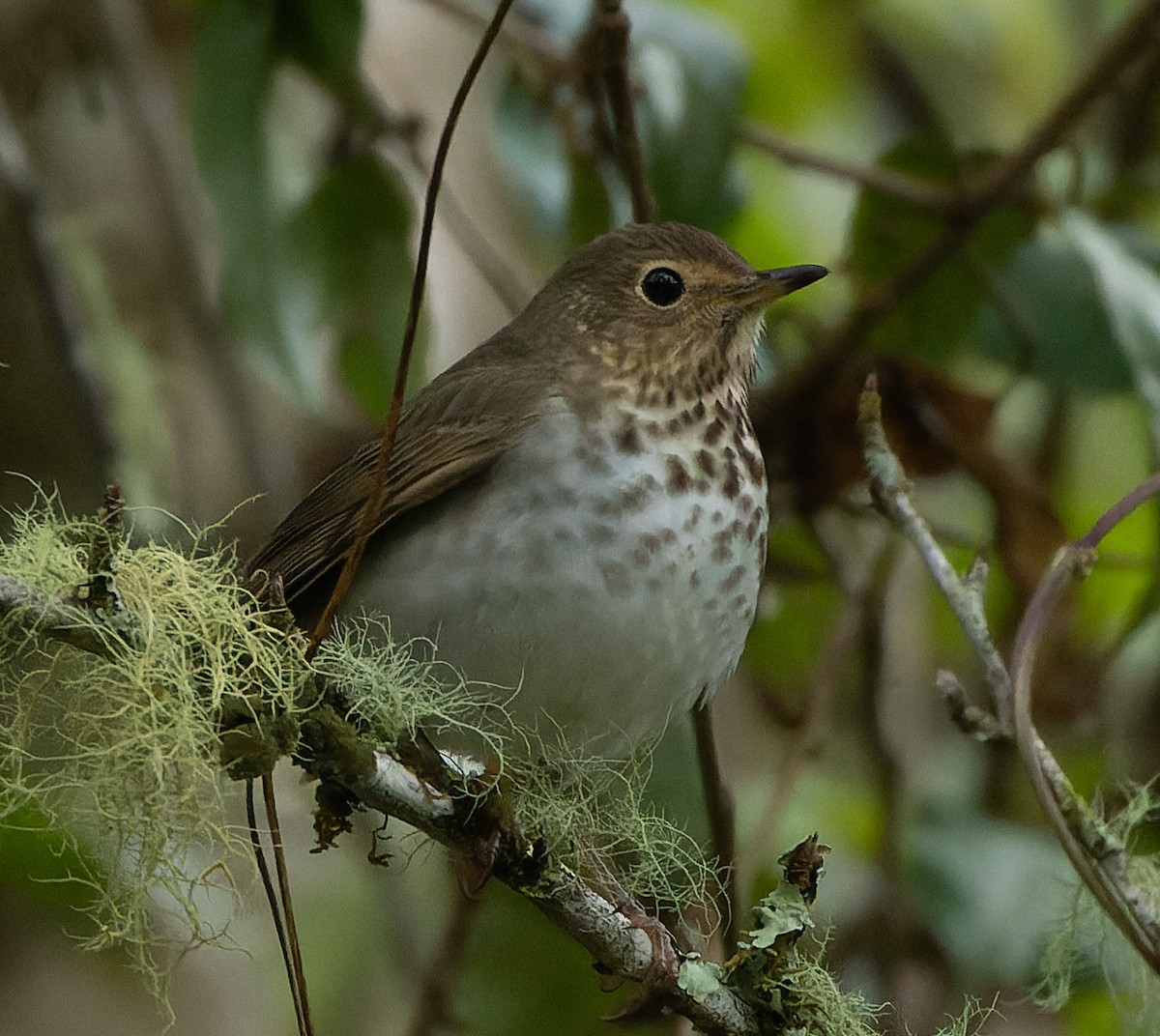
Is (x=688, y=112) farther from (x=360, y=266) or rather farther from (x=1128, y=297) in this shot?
(x=1128, y=297)

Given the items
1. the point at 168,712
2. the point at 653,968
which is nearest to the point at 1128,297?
the point at 653,968

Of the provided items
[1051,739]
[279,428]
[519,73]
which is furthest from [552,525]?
[279,428]

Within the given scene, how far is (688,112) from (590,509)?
3.60ft

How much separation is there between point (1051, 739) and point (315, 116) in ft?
7.67

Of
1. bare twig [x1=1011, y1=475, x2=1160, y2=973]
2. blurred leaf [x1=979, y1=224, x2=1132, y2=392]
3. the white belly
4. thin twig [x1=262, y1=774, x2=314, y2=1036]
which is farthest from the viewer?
blurred leaf [x1=979, y1=224, x2=1132, y2=392]

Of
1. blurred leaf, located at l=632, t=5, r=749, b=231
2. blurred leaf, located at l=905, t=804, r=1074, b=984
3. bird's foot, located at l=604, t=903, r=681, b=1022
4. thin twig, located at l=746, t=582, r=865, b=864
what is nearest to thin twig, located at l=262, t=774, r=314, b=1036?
bird's foot, located at l=604, t=903, r=681, b=1022

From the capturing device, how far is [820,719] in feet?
12.1

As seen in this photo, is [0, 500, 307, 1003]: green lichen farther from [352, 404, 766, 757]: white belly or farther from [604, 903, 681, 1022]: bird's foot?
[352, 404, 766, 757]: white belly

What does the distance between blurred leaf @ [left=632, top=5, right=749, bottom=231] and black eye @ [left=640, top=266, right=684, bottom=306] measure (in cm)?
38

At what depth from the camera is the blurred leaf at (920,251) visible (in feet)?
11.6

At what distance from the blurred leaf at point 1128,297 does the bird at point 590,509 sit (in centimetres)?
62

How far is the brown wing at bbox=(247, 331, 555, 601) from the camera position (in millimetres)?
2602

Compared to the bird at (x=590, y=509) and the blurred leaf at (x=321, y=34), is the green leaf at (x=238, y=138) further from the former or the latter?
the bird at (x=590, y=509)

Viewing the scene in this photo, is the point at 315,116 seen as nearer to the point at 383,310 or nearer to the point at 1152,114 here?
the point at 383,310
